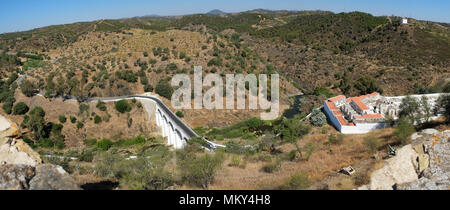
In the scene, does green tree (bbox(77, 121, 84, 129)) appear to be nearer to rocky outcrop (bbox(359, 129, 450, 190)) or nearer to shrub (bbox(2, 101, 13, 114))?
shrub (bbox(2, 101, 13, 114))

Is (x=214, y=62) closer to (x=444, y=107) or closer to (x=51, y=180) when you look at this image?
(x=444, y=107)

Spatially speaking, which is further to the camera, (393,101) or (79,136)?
(79,136)

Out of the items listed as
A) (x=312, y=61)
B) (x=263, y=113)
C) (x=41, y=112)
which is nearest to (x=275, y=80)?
(x=263, y=113)

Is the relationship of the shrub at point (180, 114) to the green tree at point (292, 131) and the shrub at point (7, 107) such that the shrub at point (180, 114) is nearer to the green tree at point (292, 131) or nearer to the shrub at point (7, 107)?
the green tree at point (292, 131)

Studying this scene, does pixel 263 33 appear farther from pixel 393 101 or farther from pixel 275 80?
pixel 393 101

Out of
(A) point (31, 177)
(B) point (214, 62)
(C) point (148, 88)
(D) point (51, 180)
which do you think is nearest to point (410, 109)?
(D) point (51, 180)

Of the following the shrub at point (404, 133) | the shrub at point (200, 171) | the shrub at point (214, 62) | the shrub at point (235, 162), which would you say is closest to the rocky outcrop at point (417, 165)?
the shrub at point (404, 133)
